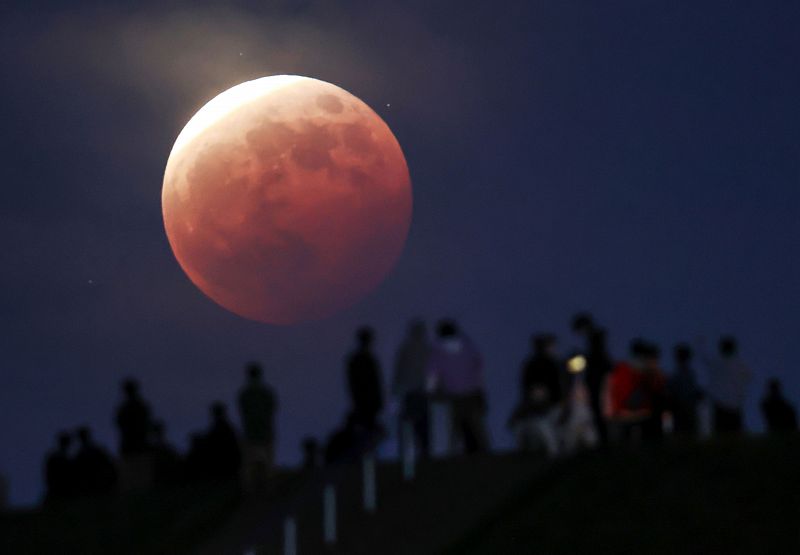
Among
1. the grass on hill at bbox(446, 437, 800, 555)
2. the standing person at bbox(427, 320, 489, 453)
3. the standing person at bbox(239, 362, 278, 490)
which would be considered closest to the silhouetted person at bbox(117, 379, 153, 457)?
the standing person at bbox(239, 362, 278, 490)

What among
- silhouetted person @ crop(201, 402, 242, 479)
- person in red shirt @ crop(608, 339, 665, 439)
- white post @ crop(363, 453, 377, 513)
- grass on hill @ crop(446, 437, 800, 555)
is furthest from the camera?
silhouetted person @ crop(201, 402, 242, 479)

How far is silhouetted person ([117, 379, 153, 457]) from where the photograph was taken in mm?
22109

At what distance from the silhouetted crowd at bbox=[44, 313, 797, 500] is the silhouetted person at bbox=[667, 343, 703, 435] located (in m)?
0.01

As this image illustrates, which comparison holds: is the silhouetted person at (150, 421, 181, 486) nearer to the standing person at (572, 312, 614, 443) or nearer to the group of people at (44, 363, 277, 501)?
the group of people at (44, 363, 277, 501)

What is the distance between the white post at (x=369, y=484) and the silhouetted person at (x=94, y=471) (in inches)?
196

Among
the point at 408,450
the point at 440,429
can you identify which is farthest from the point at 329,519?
the point at 440,429

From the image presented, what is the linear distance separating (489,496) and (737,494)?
8.44 feet

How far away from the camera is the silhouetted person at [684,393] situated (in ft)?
63.6

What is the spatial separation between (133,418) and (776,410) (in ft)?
26.8

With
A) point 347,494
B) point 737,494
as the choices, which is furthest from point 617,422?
point 347,494

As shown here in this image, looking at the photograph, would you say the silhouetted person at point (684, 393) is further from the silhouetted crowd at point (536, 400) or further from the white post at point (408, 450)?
the white post at point (408, 450)

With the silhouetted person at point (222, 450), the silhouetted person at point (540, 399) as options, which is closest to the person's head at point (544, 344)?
the silhouetted person at point (540, 399)

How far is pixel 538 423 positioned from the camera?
19.0 meters

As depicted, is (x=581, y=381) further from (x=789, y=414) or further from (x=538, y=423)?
(x=789, y=414)
